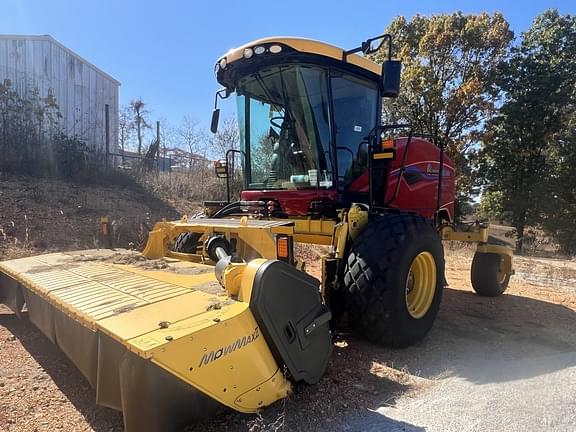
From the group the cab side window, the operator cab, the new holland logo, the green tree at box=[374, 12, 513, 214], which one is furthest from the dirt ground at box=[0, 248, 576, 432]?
the green tree at box=[374, 12, 513, 214]

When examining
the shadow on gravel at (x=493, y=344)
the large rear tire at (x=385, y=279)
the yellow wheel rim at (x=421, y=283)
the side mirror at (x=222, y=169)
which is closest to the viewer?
the shadow on gravel at (x=493, y=344)

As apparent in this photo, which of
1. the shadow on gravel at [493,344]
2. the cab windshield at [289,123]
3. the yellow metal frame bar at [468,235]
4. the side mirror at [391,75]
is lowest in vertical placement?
the shadow on gravel at [493,344]

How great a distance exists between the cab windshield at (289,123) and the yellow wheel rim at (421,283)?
1.21 m

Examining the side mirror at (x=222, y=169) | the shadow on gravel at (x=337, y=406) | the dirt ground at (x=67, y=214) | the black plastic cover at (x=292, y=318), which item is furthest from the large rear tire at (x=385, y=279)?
→ the dirt ground at (x=67, y=214)

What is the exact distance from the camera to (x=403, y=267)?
3672 millimetres

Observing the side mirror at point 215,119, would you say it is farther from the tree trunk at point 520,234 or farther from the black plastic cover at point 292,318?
the tree trunk at point 520,234

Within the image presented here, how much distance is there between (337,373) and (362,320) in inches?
21.2

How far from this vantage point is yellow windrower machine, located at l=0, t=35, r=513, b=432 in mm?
2240

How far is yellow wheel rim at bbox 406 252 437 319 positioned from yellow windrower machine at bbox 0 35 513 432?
1 centimetres

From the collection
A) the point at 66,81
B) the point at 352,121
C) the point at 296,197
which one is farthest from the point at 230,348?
the point at 66,81

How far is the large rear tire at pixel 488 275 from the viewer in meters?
6.36

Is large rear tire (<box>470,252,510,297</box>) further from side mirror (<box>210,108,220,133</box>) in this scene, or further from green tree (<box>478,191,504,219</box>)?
green tree (<box>478,191,504,219</box>)

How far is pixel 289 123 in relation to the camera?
4684 mm

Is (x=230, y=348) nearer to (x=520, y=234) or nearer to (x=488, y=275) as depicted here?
(x=488, y=275)
